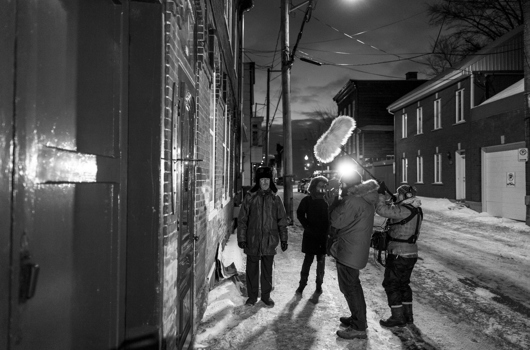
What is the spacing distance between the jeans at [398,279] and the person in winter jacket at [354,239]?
1.53ft

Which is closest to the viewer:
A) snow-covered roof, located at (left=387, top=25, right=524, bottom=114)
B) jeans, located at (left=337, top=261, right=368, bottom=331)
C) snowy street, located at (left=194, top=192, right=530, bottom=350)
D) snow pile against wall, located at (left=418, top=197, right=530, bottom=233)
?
snowy street, located at (left=194, top=192, right=530, bottom=350)

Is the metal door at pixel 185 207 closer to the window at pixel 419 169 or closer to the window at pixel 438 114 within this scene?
the window at pixel 438 114

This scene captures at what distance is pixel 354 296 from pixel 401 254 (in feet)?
2.64

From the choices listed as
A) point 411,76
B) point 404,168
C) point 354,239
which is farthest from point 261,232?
point 411,76

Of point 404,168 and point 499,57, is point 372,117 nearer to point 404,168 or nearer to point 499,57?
point 404,168

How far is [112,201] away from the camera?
2.27 meters

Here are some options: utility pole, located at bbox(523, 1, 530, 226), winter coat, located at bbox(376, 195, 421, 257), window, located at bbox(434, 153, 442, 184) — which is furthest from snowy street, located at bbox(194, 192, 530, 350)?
window, located at bbox(434, 153, 442, 184)

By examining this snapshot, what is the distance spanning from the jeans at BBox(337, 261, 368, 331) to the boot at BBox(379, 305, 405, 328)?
1.30 ft

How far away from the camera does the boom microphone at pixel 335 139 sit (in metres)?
6.27

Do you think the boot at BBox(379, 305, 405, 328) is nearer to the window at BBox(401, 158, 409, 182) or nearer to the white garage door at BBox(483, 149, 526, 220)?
the white garage door at BBox(483, 149, 526, 220)

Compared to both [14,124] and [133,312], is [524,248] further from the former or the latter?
[14,124]

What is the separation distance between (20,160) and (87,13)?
0.93m

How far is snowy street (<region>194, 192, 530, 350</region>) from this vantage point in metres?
4.37

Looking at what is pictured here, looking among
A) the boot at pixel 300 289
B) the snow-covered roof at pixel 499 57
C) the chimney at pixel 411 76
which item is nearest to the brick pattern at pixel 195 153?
the boot at pixel 300 289
